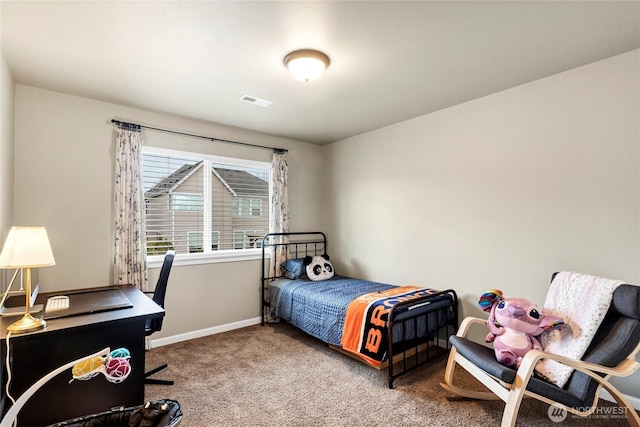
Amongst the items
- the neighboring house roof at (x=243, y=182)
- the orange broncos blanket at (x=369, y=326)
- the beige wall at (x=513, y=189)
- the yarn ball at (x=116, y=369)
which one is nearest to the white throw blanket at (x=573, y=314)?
the beige wall at (x=513, y=189)

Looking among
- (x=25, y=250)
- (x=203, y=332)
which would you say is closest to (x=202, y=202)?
(x=203, y=332)

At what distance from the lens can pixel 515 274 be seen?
2.82 meters

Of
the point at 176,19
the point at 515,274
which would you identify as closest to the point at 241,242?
the point at 176,19

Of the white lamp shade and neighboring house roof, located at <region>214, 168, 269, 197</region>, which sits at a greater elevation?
neighboring house roof, located at <region>214, 168, 269, 197</region>

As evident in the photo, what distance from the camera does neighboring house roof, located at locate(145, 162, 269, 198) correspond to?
3496 mm

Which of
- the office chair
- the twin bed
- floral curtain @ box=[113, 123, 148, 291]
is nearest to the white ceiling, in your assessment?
floral curtain @ box=[113, 123, 148, 291]

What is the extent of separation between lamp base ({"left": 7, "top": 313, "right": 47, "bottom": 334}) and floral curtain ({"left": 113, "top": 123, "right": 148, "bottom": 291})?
1.41 m

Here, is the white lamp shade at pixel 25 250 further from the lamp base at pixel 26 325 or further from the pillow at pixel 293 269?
the pillow at pixel 293 269

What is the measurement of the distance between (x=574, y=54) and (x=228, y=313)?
13.7ft

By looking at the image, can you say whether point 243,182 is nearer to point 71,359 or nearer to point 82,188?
point 82,188

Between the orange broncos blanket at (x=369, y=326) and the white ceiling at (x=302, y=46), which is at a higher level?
the white ceiling at (x=302, y=46)

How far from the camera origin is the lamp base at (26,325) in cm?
164

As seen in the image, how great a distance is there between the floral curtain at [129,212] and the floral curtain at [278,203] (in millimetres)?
1576
